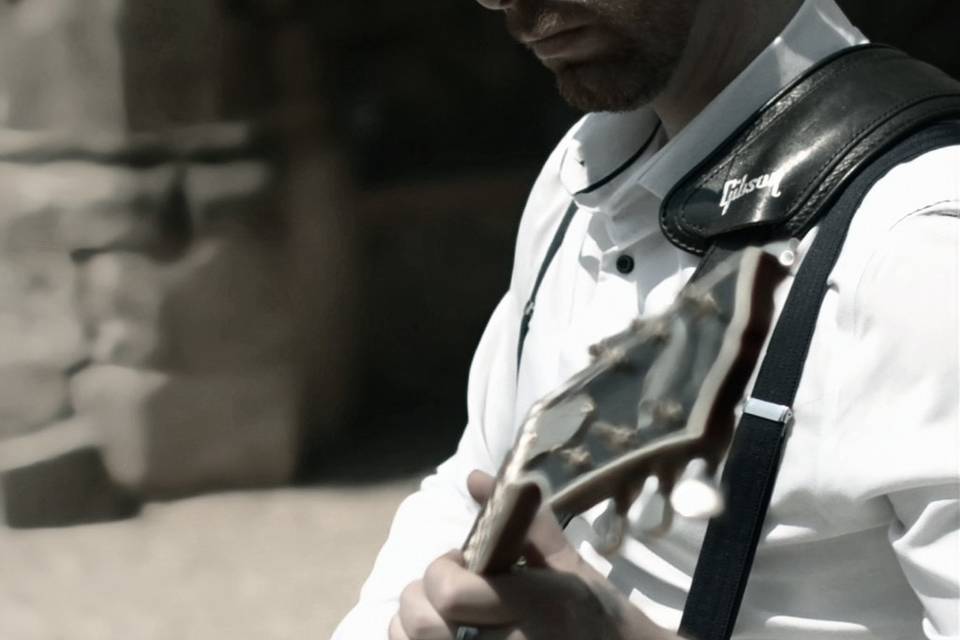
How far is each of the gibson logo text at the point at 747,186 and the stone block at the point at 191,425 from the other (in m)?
2.15

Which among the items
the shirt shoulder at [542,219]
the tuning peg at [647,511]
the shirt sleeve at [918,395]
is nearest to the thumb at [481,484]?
the tuning peg at [647,511]

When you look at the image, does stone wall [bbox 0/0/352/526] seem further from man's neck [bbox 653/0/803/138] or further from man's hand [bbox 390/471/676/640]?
man's hand [bbox 390/471/676/640]

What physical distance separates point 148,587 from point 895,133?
2.41m

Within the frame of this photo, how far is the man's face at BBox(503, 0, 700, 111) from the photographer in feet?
4.13

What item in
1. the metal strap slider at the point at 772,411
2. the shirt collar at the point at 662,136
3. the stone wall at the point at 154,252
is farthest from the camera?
the stone wall at the point at 154,252

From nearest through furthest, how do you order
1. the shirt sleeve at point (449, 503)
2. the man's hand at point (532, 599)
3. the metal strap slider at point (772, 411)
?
1. the man's hand at point (532, 599)
2. the metal strap slider at point (772, 411)
3. the shirt sleeve at point (449, 503)

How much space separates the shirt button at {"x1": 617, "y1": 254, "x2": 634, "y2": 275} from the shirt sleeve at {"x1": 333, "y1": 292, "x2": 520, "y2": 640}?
0.21m

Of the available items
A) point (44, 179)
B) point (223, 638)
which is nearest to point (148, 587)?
point (223, 638)

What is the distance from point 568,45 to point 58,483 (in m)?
2.20

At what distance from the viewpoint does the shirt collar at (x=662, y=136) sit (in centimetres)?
124

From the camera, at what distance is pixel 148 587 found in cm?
321

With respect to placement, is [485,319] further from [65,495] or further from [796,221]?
[796,221]

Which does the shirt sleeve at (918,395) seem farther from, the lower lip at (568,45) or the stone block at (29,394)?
the stone block at (29,394)

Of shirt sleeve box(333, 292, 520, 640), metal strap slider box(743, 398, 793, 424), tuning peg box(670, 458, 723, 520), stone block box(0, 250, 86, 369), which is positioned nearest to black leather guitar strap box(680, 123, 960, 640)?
metal strap slider box(743, 398, 793, 424)
